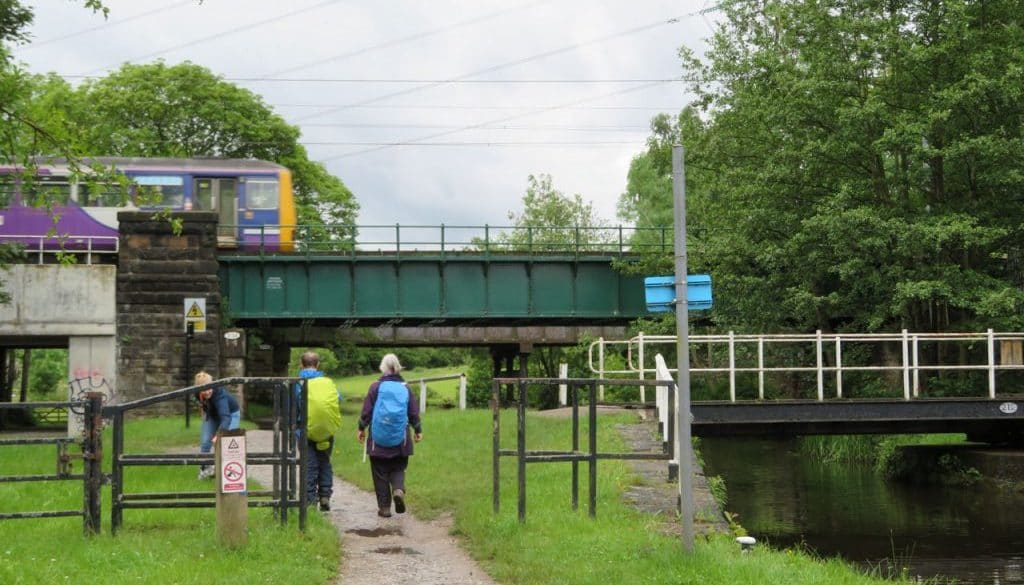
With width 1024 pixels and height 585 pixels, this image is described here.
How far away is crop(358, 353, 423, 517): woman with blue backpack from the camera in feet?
38.7

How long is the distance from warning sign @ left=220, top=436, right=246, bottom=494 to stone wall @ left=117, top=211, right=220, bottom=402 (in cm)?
2181

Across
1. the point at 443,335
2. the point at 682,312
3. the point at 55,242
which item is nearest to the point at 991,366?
the point at 682,312

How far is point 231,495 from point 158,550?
2.34 ft

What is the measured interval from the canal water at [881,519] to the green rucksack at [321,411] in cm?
581

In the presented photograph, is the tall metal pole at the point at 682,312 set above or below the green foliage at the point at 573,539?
above

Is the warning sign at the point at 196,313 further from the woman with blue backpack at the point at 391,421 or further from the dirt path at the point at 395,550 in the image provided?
the woman with blue backpack at the point at 391,421

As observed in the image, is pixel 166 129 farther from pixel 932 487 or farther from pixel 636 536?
pixel 636 536

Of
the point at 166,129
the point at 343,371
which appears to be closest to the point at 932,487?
the point at 166,129

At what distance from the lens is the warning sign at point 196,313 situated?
1200 inches

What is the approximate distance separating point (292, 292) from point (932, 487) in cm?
1890

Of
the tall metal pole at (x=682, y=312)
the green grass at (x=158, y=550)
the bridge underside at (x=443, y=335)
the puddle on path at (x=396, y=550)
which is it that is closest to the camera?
the green grass at (x=158, y=550)

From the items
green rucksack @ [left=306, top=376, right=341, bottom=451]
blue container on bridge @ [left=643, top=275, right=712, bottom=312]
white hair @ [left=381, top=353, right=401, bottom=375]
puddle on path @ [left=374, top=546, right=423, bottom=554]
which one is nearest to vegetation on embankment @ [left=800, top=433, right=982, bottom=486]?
white hair @ [left=381, top=353, right=401, bottom=375]

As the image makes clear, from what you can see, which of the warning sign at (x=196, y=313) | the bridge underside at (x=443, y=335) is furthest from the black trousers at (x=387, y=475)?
the bridge underside at (x=443, y=335)

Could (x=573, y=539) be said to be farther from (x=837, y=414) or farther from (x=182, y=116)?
(x=182, y=116)
